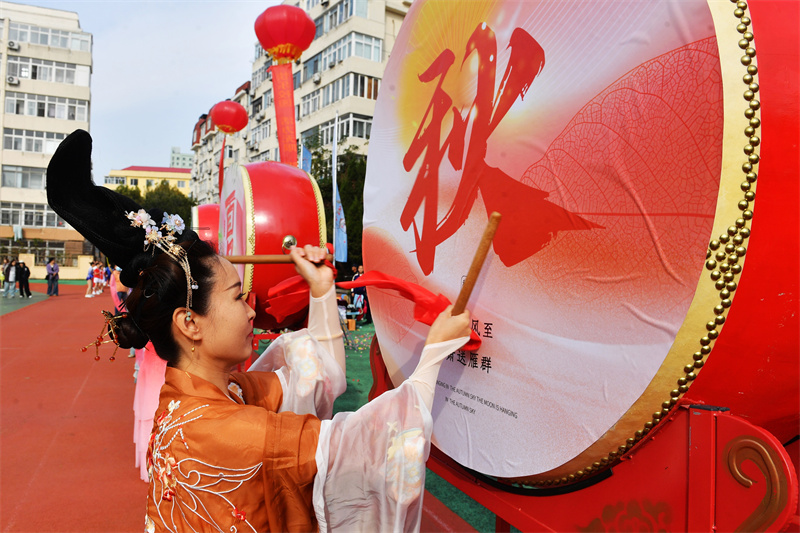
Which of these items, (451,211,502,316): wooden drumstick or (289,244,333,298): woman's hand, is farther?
(289,244,333,298): woman's hand

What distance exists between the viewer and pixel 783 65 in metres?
0.75

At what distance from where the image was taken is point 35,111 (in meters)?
26.5

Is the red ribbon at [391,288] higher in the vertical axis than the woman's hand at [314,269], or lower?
lower

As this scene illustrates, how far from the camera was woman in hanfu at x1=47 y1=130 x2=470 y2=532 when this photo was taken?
3.29 ft

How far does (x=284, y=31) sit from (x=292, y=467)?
14.7ft

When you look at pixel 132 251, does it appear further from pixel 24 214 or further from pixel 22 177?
pixel 24 214

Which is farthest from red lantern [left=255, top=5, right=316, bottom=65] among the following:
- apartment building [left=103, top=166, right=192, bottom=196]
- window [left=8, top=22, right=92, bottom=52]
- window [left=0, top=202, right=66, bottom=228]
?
apartment building [left=103, top=166, right=192, bottom=196]

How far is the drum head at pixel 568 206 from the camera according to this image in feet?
2.65

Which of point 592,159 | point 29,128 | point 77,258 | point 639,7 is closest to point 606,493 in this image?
point 592,159

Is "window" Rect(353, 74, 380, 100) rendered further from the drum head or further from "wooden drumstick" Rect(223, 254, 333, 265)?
"wooden drumstick" Rect(223, 254, 333, 265)

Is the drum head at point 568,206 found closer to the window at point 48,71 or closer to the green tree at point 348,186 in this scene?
the green tree at point 348,186

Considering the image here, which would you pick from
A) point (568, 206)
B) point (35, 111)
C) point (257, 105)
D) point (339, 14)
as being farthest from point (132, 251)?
point (35, 111)

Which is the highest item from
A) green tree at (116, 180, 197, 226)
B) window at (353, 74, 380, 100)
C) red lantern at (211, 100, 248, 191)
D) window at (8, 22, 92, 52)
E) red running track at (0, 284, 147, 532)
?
window at (8, 22, 92, 52)

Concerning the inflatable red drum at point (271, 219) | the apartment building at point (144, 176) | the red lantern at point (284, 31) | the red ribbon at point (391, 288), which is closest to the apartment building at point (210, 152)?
the apartment building at point (144, 176)
